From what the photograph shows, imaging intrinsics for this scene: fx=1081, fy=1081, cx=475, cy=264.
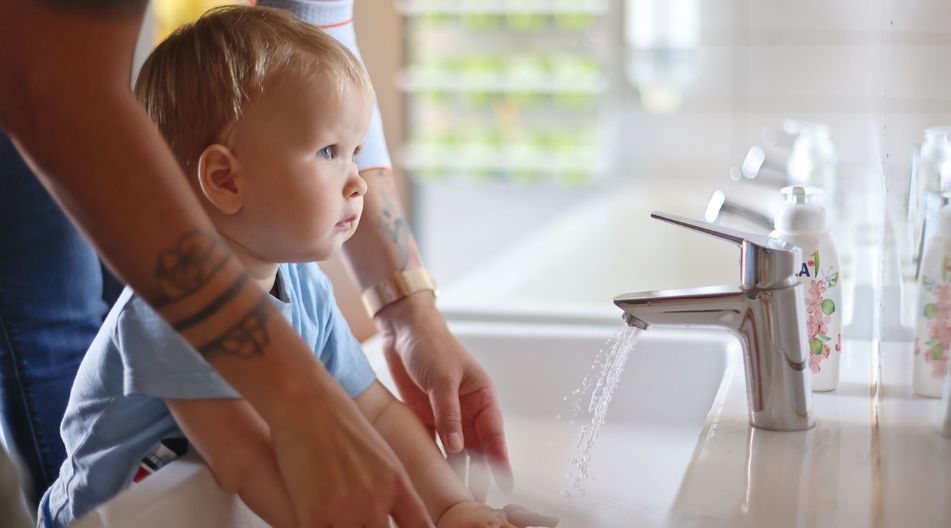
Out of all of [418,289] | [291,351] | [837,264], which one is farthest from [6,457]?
[837,264]

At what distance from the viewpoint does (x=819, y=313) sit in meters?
0.92

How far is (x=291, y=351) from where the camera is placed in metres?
0.61

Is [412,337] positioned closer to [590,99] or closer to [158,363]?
[158,363]

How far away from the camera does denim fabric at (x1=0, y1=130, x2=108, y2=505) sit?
100 cm

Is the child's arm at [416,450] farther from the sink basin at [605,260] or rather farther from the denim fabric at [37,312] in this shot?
the sink basin at [605,260]

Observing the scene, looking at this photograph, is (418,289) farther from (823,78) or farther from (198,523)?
(823,78)

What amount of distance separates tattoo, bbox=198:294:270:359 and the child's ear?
0.18 m

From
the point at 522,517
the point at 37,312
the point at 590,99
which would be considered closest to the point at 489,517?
the point at 522,517

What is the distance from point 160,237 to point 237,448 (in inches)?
8.1

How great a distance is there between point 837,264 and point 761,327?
0.46 ft

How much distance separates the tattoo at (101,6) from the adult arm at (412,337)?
1.27ft

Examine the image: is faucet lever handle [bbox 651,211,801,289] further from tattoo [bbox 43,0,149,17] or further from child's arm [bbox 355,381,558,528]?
tattoo [bbox 43,0,149,17]

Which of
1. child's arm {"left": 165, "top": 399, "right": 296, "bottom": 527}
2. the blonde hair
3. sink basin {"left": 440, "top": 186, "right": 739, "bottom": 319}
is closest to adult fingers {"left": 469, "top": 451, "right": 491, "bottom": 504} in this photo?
child's arm {"left": 165, "top": 399, "right": 296, "bottom": 527}

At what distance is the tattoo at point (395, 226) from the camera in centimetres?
99
